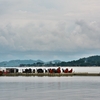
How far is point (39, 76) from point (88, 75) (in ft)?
64.1

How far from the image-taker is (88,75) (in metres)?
145

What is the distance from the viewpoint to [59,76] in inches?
5541
